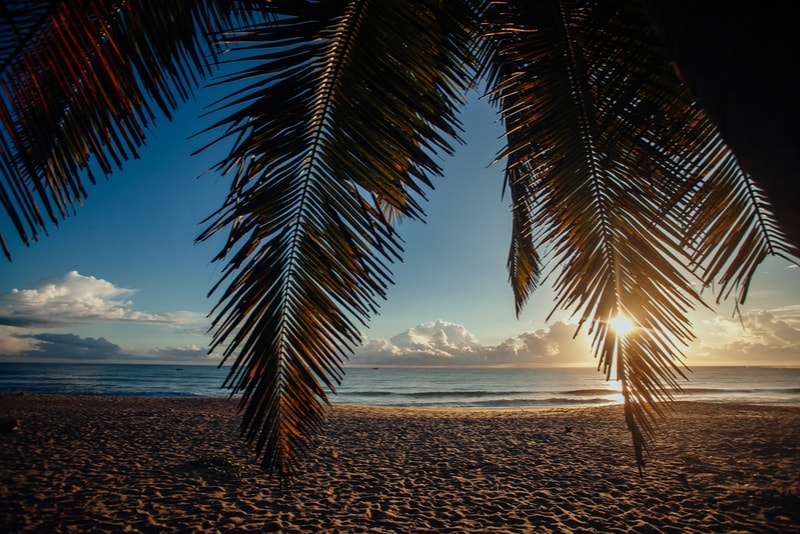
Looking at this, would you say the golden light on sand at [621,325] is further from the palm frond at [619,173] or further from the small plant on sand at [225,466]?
the small plant on sand at [225,466]

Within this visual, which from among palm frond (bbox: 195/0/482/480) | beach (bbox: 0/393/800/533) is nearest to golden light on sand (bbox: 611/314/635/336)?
palm frond (bbox: 195/0/482/480)

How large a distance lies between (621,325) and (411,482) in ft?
16.9

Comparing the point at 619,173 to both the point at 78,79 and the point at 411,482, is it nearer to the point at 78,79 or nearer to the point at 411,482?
the point at 78,79

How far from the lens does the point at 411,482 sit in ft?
19.8

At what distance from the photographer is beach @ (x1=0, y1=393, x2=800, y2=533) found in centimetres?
444

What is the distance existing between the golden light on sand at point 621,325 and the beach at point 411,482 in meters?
3.40

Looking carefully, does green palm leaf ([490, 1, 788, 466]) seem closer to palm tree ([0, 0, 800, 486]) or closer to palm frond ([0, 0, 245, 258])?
palm tree ([0, 0, 800, 486])

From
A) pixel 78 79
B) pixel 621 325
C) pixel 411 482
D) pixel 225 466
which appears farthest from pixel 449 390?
pixel 78 79

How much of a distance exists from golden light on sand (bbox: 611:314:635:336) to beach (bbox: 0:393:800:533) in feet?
11.1

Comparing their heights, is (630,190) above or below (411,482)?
above

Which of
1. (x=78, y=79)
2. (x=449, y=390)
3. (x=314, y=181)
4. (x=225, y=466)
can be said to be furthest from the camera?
(x=449, y=390)

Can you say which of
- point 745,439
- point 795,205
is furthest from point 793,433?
point 795,205

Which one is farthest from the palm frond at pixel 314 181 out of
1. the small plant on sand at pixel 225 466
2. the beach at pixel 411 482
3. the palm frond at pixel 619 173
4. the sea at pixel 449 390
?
the small plant on sand at pixel 225 466

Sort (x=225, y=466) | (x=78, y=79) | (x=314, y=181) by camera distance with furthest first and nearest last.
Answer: (x=225, y=466) → (x=314, y=181) → (x=78, y=79)
